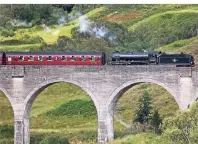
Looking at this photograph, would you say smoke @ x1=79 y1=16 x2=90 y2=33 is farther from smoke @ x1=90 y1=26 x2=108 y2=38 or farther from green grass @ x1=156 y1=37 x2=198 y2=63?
green grass @ x1=156 y1=37 x2=198 y2=63

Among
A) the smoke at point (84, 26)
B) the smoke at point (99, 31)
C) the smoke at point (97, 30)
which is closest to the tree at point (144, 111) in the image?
the smoke at point (97, 30)

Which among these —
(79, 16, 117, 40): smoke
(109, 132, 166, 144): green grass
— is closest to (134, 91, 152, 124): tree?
(109, 132, 166, 144): green grass

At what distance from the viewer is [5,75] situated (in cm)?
6456

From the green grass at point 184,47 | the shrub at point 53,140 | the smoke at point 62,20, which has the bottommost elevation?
the shrub at point 53,140

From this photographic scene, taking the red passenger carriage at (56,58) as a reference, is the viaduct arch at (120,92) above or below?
below

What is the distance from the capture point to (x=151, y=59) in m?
63.0

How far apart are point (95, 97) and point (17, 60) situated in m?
7.47

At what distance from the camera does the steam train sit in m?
62.2

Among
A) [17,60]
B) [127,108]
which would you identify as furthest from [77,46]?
[17,60]

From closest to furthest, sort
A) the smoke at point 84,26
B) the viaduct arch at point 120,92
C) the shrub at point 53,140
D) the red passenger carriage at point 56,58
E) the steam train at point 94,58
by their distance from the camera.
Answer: the viaduct arch at point 120,92 → the steam train at point 94,58 → the shrub at point 53,140 → the red passenger carriage at point 56,58 → the smoke at point 84,26

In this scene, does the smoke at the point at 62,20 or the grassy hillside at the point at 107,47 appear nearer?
the grassy hillside at the point at 107,47

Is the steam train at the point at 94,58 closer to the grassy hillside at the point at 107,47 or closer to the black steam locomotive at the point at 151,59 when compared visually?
the black steam locomotive at the point at 151,59

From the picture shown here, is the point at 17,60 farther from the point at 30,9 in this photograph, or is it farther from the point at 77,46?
the point at 30,9

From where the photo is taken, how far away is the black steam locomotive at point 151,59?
6194 cm
